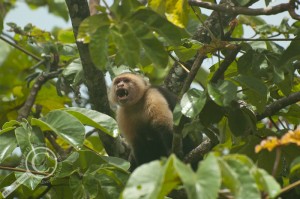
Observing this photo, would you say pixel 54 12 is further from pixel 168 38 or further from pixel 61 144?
pixel 168 38

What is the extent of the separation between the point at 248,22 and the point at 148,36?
2.33 metres

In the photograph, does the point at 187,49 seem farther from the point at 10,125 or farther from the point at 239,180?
the point at 239,180

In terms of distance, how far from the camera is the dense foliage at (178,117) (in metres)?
2.27

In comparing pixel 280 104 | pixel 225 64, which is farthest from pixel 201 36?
pixel 225 64

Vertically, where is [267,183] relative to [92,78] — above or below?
below

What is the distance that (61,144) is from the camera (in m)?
6.28

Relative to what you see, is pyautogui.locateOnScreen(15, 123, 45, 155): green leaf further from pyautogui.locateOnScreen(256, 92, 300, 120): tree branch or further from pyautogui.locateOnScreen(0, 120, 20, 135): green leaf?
pyautogui.locateOnScreen(256, 92, 300, 120): tree branch

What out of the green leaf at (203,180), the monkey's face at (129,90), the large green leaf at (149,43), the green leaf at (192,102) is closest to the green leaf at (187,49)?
the green leaf at (192,102)

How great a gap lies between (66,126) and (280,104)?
4.25ft

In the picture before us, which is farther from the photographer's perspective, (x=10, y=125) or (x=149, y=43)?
(x=10, y=125)

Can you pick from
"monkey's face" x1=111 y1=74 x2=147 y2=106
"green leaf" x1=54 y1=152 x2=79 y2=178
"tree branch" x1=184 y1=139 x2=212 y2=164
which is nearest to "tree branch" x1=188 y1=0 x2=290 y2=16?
"tree branch" x1=184 y1=139 x2=212 y2=164

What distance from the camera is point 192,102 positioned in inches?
136

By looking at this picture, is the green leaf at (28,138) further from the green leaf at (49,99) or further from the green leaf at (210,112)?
the green leaf at (49,99)

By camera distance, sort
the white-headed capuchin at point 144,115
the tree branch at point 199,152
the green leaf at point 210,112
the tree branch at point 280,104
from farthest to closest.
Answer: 1. the white-headed capuchin at point 144,115
2. the tree branch at point 199,152
3. the tree branch at point 280,104
4. the green leaf at point 210,112
